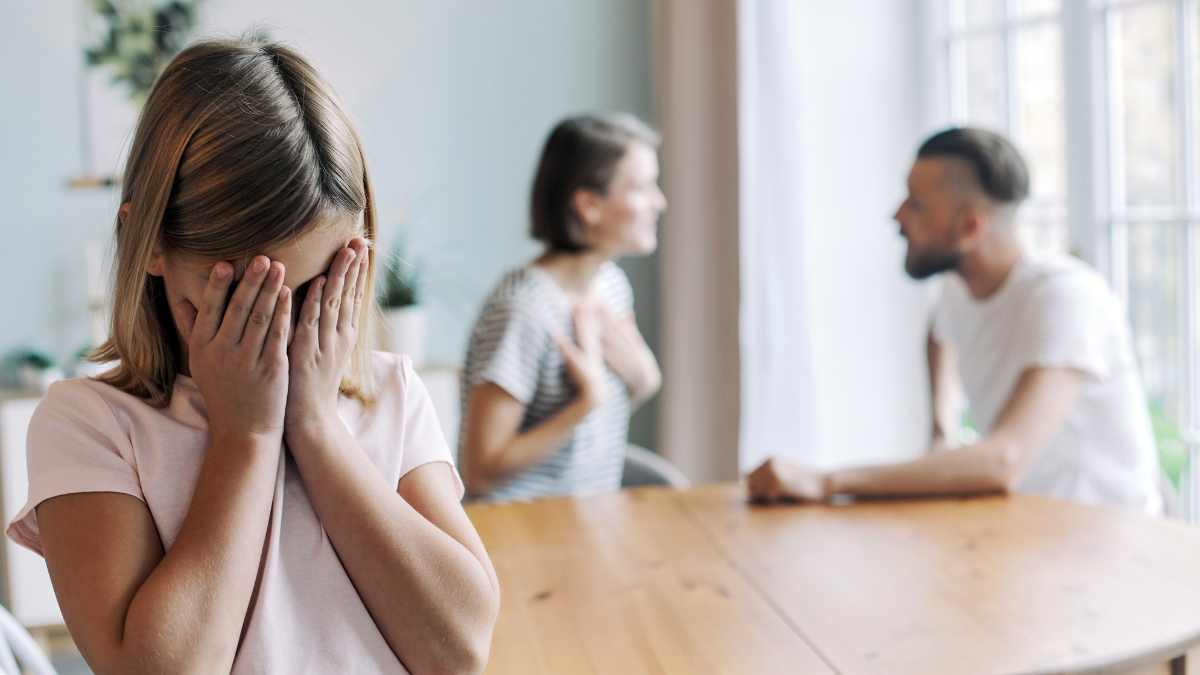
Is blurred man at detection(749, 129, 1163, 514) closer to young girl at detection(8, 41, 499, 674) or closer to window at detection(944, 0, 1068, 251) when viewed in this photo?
window at detection(944, 0, 1068, 251)

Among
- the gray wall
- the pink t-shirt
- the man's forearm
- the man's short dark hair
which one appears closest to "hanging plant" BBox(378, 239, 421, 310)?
the gray wall

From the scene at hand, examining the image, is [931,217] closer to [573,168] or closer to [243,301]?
[573,168]

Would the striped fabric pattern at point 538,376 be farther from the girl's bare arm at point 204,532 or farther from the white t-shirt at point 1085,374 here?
the girl's bare arm at point 204,532

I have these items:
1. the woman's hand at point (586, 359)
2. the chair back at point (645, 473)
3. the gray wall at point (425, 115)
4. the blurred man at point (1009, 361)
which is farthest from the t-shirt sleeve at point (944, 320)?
the gray wall at point (425, 115)

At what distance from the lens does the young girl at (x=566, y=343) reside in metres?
1.74

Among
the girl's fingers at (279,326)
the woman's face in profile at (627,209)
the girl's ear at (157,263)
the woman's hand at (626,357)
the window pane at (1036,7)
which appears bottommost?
the woman's hand at (626,357)

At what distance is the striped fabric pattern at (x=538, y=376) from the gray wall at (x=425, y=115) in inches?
53.7

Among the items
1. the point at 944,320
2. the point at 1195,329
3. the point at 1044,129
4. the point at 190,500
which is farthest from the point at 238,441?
the point at 1044,129

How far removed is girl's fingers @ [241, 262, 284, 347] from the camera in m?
0.71

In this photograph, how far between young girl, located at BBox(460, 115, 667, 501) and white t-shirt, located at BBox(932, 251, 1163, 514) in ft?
2.44

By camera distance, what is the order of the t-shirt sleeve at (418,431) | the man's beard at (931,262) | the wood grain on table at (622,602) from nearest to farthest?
the t-shirt sleeve at (418,431), the wood grain on table at (622,602), the man's beard at (931,262)

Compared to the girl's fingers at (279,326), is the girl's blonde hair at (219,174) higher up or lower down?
higher up

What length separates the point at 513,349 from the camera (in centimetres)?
176

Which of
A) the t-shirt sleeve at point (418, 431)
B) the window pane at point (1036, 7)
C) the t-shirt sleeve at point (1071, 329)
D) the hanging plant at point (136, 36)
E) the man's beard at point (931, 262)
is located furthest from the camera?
the hanging plant at point (136, 36)
